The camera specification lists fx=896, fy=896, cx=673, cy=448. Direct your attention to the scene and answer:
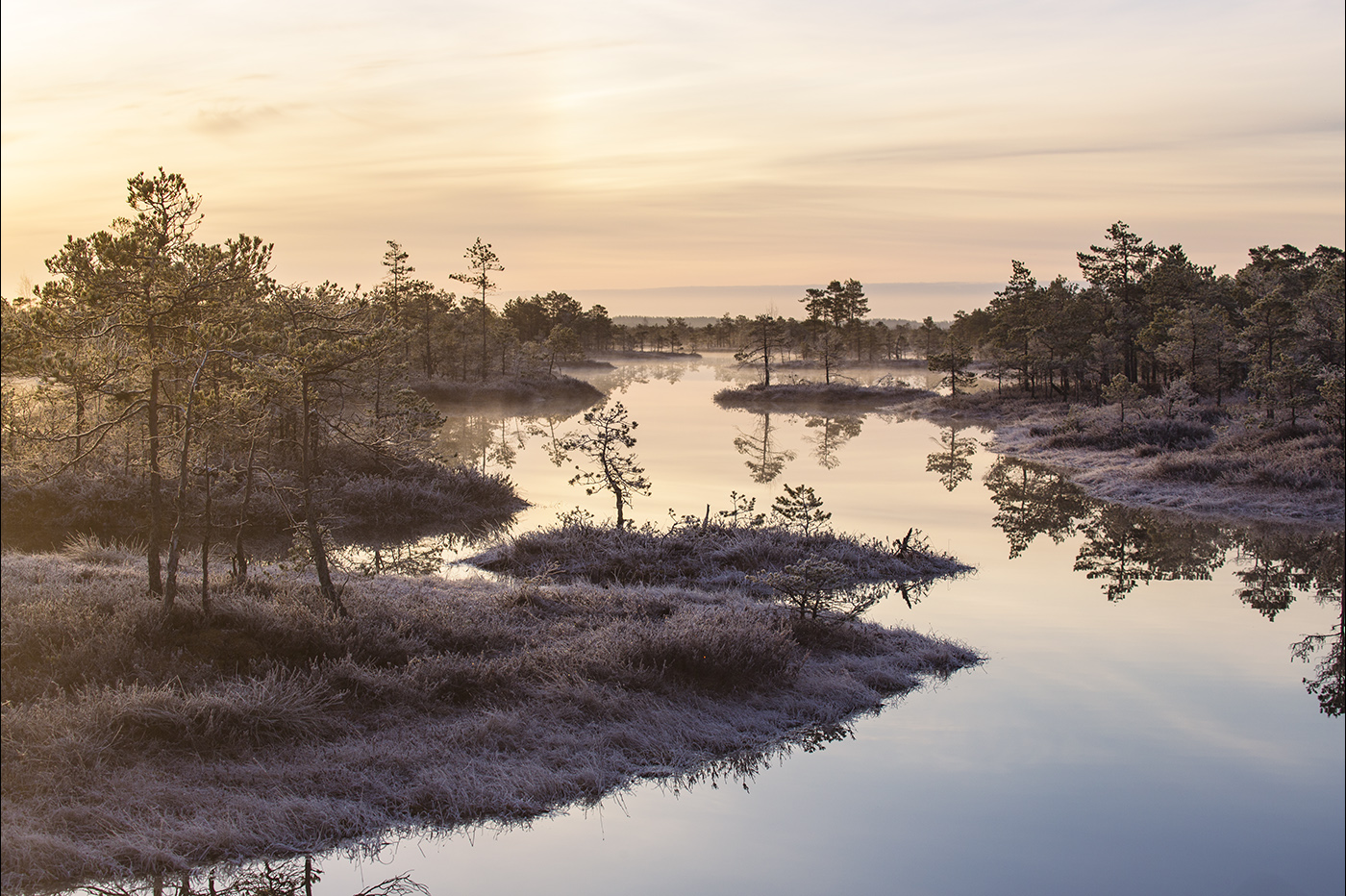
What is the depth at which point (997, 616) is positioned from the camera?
18438 mm

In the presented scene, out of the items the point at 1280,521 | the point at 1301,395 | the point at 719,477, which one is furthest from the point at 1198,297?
the point at 719,477

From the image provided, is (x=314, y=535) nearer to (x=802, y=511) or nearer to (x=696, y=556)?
(x=696, y=556)

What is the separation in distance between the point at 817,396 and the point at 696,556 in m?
55.6

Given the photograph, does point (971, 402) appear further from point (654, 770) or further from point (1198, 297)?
point (654, 770)

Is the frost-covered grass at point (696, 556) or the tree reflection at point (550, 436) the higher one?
the tree reflection at point (550, 436)

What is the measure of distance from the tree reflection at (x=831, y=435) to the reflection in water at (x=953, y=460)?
14.7 ft

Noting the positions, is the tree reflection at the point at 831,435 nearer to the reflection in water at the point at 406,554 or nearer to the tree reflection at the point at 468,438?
the tree reflection at the point at 468,438

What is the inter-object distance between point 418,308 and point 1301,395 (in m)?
63.8

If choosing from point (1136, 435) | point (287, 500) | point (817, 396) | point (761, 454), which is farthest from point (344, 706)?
point (817, 396)

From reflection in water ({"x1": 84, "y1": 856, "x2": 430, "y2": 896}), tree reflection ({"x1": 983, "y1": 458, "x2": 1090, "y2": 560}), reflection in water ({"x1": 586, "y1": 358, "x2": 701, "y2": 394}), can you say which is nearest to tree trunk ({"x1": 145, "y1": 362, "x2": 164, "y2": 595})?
reflection in water ({"x1": 84, "y1": 856, "x2": 430, "y2": 896})

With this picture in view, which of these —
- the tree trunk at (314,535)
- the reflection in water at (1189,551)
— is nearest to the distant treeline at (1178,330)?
the reflection in water at (1189,551)

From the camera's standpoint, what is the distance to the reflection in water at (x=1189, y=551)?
19.0 metres

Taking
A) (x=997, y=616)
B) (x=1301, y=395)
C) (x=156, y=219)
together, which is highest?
(x=156, y=219)

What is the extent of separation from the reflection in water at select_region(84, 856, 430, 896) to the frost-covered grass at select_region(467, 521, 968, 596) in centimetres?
1134
